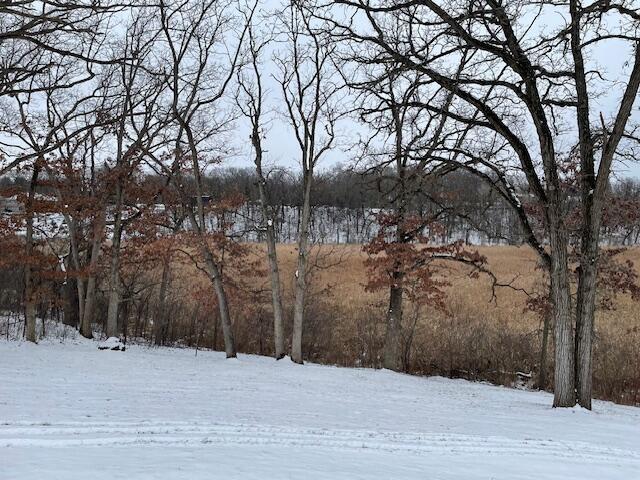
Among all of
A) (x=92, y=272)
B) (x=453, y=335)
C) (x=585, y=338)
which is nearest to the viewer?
(x=585, y=338)

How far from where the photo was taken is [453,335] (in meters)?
22.8

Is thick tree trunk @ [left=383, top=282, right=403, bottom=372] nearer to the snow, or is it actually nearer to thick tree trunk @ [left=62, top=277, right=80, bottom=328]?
the snow

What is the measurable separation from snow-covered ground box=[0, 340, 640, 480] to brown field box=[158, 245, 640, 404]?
9.21m

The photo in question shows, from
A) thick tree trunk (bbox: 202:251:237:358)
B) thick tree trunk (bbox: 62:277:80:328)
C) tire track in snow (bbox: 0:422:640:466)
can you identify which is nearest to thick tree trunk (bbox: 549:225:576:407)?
tire track in snow (bbox: 0:422:640:466)

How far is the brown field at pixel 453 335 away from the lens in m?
19.9

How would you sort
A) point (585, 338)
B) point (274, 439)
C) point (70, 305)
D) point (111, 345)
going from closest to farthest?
point (274, 439) → point (585, 338) → point (111, 345) → point (70, 305)

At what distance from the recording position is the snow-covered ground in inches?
178

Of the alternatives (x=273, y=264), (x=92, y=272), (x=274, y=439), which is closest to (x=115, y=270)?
(x=92, y=272)

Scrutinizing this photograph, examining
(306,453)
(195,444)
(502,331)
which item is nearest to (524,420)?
(306,453)

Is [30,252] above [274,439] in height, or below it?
above

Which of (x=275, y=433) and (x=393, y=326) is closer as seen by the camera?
(x=275, y=433)

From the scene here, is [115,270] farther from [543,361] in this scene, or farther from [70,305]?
[543,361]

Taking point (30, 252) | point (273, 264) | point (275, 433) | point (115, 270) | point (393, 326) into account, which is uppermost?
point (273, 264)

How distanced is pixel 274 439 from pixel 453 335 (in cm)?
1814
